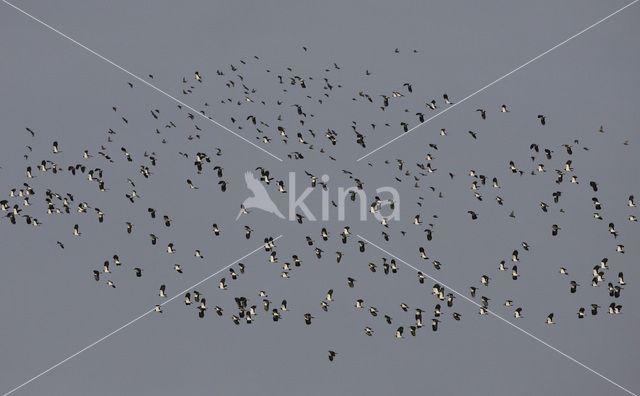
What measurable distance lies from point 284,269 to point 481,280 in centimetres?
1395

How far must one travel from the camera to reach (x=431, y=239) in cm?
8969

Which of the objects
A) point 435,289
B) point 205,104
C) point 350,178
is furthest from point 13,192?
point 435,289

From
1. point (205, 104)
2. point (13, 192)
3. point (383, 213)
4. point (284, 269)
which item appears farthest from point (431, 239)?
point (13, 192)

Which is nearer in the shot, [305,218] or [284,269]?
[284,269]

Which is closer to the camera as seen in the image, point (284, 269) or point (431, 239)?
point (284, 269)

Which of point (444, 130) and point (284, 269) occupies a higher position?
point (444, 130)

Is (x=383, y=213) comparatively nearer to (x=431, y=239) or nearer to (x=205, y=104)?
(x=431, y=239)

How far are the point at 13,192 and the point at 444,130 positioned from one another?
89.9 feet

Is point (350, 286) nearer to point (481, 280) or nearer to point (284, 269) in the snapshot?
point (284, 269)

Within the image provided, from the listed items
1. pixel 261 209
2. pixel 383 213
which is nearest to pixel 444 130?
pixel 383 213

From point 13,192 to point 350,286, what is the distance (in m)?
21.7

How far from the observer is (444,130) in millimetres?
91375

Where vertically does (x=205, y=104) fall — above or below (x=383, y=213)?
above

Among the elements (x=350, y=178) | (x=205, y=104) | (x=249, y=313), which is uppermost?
(x=205, y=104)
